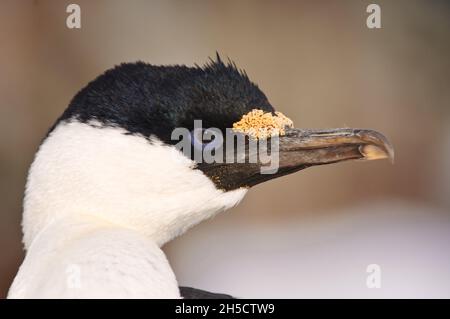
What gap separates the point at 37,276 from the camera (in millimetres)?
1142

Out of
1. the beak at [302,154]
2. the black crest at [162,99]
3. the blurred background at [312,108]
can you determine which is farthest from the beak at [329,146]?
the blurred background at [312,108]

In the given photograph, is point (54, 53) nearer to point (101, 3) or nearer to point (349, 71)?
point (101, 3)

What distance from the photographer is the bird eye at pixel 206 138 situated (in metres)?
1.37

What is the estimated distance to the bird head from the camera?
1339mm

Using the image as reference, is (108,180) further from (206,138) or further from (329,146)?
(329,146)

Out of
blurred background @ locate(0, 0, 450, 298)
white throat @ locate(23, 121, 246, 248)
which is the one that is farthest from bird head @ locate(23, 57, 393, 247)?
blurred background @ locate(0, 0, 450, 298)

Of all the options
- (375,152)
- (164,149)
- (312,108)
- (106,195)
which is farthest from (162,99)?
(312,108)

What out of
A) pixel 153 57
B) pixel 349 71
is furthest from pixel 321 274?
pixel 153 57

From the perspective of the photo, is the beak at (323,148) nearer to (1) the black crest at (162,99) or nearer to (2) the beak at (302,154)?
(2) the beak at (302,154)

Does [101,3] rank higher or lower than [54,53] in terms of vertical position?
higher

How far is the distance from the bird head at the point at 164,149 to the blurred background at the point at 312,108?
163 cm

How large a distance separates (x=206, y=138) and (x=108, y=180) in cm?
21
